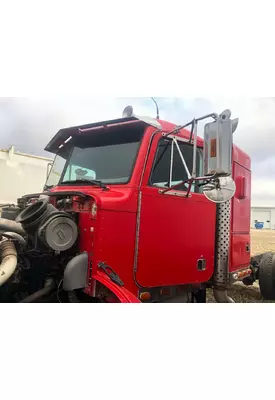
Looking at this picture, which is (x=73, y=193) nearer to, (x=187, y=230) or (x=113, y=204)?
(x=113, y=204)

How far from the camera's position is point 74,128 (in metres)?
2.83

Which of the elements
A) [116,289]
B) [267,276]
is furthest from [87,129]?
[267,276]

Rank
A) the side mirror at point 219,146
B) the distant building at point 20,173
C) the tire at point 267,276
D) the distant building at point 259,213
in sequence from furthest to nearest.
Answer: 1. the distant building at point 20,173
2. the tire at point 267,276
3. the distant building at point 259,213
4. the side mirror at point 219,146

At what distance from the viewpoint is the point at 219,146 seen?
1.90 metres

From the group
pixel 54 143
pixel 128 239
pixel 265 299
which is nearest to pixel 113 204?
pixel 128 239

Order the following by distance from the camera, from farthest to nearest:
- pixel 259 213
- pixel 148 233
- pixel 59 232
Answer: pixel 259 213, pixel 148 233, pixel 59 232

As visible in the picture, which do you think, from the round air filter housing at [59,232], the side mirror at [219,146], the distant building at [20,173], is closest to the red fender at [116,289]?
the round air filter housing at [59,232]

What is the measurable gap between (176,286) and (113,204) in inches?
42.1

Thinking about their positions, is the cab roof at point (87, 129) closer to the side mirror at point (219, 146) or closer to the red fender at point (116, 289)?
the side mirror at point (219, 146)

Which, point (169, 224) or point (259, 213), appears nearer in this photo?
point (169, 224)

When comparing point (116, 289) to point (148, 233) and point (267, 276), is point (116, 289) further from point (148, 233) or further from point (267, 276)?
point (267, 276)

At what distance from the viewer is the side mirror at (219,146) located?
6.21 ft

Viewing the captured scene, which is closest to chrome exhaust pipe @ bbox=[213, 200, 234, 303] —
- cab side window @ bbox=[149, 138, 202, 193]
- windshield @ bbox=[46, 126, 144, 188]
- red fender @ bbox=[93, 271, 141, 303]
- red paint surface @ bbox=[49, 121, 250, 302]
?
red paint surface @ bbox=[49, 121, 250, 302]

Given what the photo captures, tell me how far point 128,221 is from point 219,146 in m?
0.85
